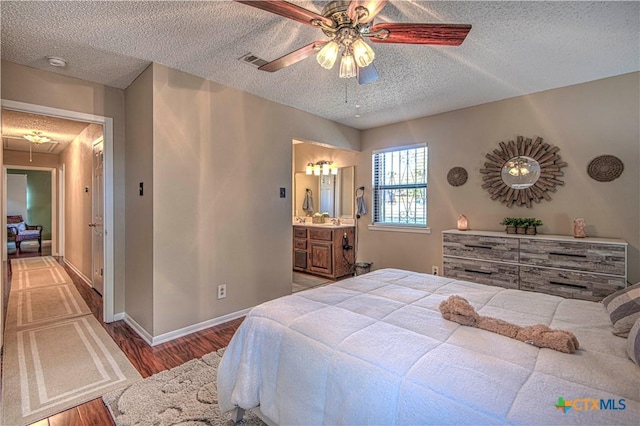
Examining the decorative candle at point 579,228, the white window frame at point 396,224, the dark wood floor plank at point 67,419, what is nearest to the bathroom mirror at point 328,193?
the white window frame at point 396,224

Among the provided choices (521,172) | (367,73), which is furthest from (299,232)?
(367,73)

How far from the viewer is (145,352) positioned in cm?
254

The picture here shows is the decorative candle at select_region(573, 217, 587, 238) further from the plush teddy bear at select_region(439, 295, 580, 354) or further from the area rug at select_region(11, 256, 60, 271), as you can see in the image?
the area rug at select_region(11, 256, 60, 271)

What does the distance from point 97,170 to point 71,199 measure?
2.91 metres

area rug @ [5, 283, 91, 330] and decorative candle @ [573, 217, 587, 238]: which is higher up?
decorative candle @ [573, 217, 587, 238]

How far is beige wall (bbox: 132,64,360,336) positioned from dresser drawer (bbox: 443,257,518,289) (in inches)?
79.9

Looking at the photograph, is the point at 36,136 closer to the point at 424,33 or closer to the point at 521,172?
the point at 424,33

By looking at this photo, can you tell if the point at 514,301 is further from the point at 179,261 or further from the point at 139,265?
the point at 139,265

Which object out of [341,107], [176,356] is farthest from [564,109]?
[176,356]

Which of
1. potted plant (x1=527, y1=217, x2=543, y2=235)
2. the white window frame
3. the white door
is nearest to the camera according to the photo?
potted plant (x1=527, y1=217, x2=543, y2=235)

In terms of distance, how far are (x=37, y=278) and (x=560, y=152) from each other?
7747mm

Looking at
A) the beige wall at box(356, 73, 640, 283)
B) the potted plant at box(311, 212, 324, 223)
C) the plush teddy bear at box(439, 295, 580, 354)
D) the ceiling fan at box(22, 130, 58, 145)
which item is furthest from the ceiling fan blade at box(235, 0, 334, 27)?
the ceiling fan at box(22, 130, 58, 145)

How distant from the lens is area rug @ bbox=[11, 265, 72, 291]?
4527 millimetres

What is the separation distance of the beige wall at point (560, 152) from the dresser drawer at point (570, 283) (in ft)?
1.64
